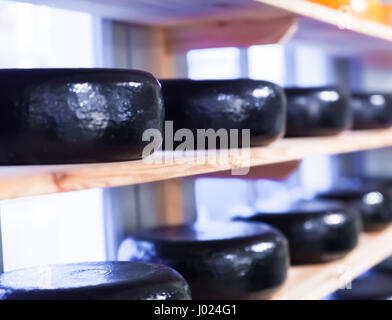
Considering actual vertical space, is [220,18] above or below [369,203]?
above

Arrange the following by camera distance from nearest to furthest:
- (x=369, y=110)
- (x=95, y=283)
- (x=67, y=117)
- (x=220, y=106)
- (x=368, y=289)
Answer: (x=67, y=117) → (x=95, y=283) → (x=220, y=106) → (x=369, y=110) → (x=368, y=289)

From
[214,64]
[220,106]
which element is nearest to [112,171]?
[220,106]

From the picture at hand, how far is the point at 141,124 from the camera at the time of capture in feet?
3.22

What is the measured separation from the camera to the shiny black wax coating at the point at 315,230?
1824 millimetres

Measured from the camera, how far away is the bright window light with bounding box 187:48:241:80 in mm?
2115

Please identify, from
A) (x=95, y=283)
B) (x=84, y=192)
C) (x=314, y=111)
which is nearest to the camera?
(x=95, y=283)

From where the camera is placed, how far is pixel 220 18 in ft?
5.33

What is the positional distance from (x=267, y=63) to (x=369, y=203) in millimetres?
611

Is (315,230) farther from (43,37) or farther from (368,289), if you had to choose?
(43,37)

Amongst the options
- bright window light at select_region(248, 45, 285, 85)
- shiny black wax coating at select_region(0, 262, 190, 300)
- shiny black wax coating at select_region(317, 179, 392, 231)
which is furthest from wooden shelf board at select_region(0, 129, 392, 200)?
bright window light at select_region(248, 45, 285, 85)

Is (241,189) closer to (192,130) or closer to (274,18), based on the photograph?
(274,18)

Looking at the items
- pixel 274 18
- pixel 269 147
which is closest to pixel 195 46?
pixel 274 18

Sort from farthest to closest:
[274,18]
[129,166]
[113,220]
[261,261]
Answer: [113,220]
[274,18]
[261,261]
[129,166]
